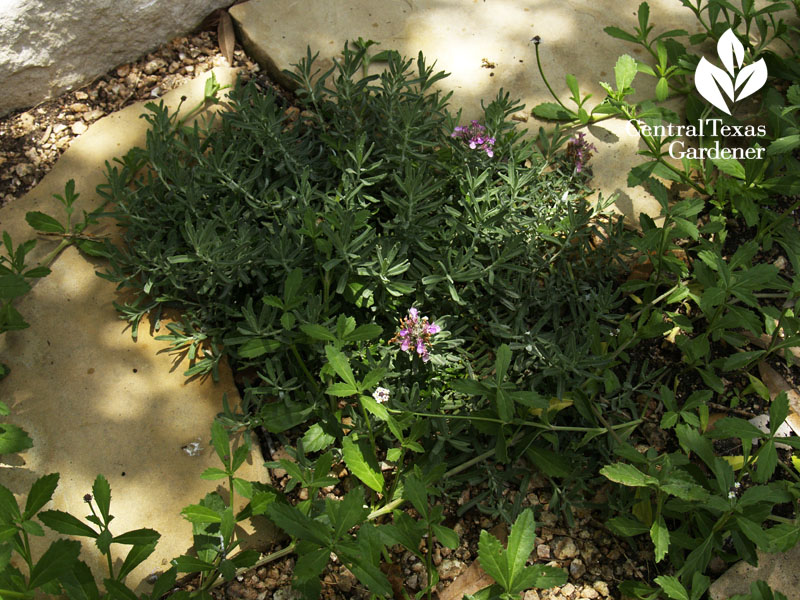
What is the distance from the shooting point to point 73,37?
11.0 ft

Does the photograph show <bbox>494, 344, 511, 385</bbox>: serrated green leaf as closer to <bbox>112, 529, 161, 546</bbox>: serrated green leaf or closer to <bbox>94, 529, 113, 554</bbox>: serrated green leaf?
<bbox>112, 529, 161, 546</bbox>: serrated green leaf

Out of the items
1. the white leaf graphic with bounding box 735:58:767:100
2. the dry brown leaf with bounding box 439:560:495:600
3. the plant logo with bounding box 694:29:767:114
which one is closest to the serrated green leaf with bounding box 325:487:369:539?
the dry brown leaf with bounding box 439:560:495:600

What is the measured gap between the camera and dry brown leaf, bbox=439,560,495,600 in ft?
8.18

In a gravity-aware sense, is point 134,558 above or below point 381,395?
below

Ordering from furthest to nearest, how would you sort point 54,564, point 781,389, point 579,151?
point 579,151
point 781,389
point 54,564

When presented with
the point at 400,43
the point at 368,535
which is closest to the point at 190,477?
the point at 368,535

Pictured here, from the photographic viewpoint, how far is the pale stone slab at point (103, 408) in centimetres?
256

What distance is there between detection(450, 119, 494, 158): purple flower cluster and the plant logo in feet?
3.86

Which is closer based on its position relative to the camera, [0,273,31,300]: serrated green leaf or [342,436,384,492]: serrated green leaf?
[342,436,384,492]: serrated green leaf

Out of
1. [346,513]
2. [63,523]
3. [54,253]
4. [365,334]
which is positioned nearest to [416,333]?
[365,334]

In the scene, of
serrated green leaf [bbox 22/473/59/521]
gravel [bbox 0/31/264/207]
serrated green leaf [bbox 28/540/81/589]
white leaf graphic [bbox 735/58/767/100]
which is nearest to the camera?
serrated green leaf [bbox 28/540/81/589]

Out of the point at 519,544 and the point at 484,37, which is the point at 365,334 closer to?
the point at 519,544

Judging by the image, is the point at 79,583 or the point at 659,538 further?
the point at 659,538

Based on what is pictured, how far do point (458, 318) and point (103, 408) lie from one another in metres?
1.38
